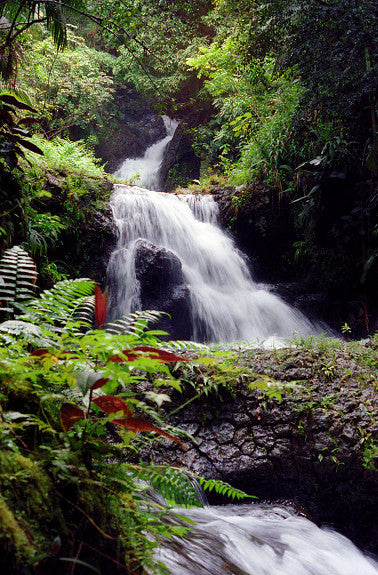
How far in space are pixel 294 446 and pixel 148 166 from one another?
17877mm

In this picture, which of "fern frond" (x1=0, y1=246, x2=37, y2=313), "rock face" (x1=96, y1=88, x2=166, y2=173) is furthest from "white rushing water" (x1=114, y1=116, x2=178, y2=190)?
"fern frond" (x1=0, y1=246, x2=37, y2=313)

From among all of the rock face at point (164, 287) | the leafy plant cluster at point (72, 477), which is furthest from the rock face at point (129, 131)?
the leafy plant cluster at point (72, 477)

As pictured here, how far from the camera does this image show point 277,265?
9438mm

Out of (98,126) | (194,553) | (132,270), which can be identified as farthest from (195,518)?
(98,126)

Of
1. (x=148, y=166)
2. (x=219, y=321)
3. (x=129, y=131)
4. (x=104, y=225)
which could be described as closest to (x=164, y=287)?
(x=219, y=321)

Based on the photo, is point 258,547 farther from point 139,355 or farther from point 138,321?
point 139,355

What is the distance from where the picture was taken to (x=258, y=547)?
85.7 inches

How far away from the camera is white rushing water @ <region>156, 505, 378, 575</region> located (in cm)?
171

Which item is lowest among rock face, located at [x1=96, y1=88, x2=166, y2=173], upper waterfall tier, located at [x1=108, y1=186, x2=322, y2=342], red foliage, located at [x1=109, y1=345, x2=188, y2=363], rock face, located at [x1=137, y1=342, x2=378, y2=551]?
rock face, located at [x1=137, y1=342, x2=378, y2=551]

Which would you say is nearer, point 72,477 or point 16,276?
point 72,477

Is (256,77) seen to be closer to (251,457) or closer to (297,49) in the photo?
(297,49)

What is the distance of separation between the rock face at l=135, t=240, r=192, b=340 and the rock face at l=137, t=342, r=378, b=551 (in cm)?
374

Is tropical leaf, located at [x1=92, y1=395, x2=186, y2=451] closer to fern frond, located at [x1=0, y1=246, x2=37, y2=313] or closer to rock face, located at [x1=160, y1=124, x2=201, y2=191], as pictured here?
fern frond, located at [x1=0, y1=246, x2=37, y2=313]

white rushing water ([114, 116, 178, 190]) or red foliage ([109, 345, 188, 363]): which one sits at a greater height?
white rushing water ([114, 116, 178, 190])
